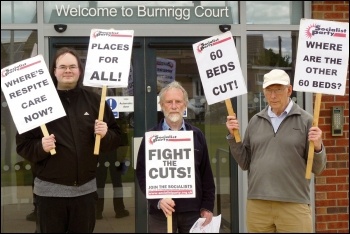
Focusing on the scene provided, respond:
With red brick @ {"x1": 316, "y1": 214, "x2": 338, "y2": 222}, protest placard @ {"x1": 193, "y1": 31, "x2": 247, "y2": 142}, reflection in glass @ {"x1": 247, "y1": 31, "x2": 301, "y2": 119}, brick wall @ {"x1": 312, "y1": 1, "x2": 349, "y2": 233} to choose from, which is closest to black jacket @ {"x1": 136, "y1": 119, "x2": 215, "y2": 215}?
protest placard @ {"x1": 193, "y1": 31, "x2": 247, "y2": 142}

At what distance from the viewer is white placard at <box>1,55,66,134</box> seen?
406 centimetres

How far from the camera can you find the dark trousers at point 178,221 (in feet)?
13.5

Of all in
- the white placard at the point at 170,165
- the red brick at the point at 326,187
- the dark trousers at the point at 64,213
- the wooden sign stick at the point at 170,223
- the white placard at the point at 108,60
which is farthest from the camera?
the red brick at the point at 326,187

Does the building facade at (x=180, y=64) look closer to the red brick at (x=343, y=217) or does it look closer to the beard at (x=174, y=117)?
the red brick at (x=343, y=217)

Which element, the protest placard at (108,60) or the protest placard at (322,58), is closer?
the protest placard at (322,58)

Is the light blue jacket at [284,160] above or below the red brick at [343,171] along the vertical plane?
above

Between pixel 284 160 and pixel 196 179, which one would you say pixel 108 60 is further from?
pixel 284 160

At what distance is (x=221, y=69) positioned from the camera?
429 centimetres

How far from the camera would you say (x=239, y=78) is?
427cm

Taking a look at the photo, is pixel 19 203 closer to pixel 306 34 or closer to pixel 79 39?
pixel 79 39

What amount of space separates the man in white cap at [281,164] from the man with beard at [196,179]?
1.09ft

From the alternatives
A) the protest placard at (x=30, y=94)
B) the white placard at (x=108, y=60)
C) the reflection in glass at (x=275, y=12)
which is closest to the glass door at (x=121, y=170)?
the reflection in glass at (x=275, y=12)

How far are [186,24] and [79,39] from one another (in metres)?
1.11

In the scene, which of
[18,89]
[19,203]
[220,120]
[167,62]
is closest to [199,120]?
[220,120]
